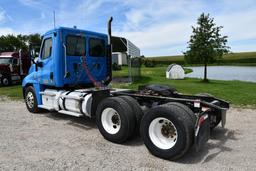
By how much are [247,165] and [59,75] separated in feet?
16.3

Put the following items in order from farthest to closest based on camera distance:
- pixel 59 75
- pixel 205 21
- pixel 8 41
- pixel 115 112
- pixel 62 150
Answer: pixel 8 41
pixel 205 21
pixel 59 75
pixel 115 112
pixel 62 150

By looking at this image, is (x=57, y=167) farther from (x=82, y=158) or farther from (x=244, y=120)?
(x=244, y=120)

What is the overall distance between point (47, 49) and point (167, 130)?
4.47 meters

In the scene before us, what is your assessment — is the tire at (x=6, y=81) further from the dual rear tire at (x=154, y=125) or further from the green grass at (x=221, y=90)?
the dual rear tire at (x=154, y=125)

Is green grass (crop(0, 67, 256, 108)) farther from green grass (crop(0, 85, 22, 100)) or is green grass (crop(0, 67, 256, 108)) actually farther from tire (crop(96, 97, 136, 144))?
tire (crop(96, 97, 136, 144))

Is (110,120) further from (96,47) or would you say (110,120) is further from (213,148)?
(96,47)

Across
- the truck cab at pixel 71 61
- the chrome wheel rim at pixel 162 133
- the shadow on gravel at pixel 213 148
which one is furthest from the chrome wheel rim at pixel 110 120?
the truck cab at pixel 71 61

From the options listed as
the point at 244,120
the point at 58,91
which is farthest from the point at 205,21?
the point at 58,91

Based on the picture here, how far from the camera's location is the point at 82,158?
4547 millimetres

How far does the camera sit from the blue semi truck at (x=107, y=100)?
4.45 meters

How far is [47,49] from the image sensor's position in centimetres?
739

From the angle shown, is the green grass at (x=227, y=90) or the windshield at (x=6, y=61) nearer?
the green grass at (x=227, y=90)

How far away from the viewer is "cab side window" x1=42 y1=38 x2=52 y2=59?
722cm

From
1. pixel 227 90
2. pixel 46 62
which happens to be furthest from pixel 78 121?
pixel 227 90
